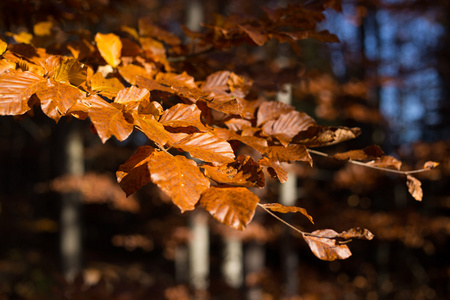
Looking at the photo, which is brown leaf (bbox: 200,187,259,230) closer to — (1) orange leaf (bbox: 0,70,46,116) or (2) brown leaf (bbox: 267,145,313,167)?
(2) brown leaf (bbox: 267,145,313,167)

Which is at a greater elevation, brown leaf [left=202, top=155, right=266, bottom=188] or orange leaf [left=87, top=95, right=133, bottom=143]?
orange leaf [left=87, top=95, right=133, bottom=143]

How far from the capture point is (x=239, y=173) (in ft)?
2.55

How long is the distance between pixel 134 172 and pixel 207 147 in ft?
0.62

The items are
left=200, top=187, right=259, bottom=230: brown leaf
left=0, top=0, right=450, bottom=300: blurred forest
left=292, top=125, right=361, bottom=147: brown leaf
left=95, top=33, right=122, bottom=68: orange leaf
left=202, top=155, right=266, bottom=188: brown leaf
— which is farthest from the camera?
A: left=0, top=0, right=450, bottom=300: blurred forest

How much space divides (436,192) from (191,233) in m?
4.89

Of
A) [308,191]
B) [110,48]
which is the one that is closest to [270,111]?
[110,48]

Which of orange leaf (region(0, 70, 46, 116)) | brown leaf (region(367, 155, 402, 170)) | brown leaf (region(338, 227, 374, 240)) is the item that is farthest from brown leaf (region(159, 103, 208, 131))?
brown leaf (region(367, 155, 402, 170))

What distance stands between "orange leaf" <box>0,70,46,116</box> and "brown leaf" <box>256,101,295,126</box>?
628 millimetres

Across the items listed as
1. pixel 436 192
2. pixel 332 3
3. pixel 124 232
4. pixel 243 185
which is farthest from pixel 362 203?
pixel 124 232

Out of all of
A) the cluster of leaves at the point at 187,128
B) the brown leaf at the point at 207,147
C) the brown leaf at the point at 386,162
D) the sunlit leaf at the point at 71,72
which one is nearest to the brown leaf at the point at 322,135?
the cluster of leaves at the point at 187,128

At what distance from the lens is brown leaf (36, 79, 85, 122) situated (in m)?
0.72

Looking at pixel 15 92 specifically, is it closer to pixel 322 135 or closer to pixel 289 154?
pixel 289 154

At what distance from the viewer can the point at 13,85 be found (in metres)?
0.75

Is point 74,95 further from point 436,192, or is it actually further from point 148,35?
point 436,192
